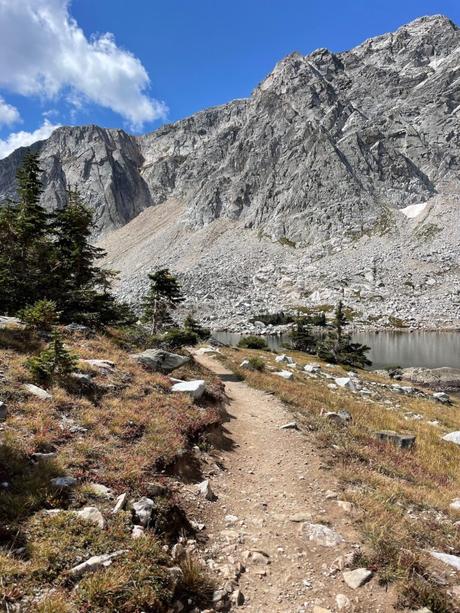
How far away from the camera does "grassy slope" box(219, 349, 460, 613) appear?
20.5 feet

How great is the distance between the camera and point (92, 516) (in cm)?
636

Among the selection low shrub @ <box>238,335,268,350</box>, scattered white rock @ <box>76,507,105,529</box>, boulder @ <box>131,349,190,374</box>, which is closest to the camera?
scattered white rock @ <box>76,507,105,529</box>

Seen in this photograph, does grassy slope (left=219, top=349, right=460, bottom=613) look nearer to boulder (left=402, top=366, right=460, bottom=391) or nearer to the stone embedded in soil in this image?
the stone embedded in soil

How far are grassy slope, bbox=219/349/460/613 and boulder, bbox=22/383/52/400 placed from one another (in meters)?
8.61

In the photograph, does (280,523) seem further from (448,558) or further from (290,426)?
(290,426)

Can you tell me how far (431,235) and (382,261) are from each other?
25231 millimetres

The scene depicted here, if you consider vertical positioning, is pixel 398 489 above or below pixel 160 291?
below

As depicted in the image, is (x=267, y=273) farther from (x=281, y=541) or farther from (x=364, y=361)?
(x=281, y=541)

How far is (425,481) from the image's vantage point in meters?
11.8

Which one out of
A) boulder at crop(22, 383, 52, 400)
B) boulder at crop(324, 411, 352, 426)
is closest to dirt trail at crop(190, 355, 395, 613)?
boulder at crop(324, 411, 352, 426)

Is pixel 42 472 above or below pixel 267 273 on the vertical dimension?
below

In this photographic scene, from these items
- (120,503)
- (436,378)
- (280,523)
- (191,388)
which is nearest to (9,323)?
(191,388)

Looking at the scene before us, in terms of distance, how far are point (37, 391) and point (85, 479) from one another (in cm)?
451

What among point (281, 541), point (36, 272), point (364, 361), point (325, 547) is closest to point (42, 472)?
point (281, 541)
